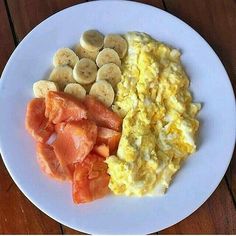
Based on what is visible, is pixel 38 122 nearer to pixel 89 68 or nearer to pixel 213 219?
pixel 89 68

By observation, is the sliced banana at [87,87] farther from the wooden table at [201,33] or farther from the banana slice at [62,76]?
the wooden table at [201,33]

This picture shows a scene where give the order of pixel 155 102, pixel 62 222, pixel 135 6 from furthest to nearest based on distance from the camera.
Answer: pixel 135 6 < pixel 155 102 < pixel 62 222

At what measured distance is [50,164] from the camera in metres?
1.50

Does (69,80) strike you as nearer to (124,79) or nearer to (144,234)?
(124,79)

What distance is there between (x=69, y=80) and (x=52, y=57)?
0.32ft

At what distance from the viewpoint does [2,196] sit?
1.55m

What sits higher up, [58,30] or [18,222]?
[58,30]

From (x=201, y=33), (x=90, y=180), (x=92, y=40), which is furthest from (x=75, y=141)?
(x=201, y=33)

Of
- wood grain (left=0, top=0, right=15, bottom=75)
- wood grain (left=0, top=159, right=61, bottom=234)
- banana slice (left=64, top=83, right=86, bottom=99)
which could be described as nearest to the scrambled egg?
banana slice (left=64, top=83, right=86, bottom=99)

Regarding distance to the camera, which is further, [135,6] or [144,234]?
[135,6]

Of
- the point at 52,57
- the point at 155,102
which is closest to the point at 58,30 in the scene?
the point at 52,57

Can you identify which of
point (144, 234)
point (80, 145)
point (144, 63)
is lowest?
point (144, 234)

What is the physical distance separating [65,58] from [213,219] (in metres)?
0.66

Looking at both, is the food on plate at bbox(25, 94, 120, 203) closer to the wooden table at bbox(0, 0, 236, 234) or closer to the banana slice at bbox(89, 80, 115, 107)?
the banana slice at bbox(89, 80, 115, 107)
